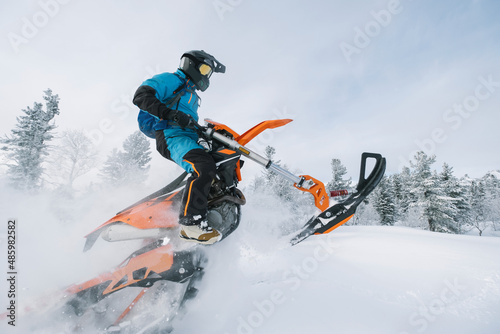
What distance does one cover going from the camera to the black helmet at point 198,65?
3.04 meters

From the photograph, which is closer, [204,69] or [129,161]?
[204,69]

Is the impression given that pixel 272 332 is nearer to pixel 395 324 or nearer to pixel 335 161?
pixel 395 324

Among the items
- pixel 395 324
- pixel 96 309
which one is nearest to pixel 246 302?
pixel 395 324

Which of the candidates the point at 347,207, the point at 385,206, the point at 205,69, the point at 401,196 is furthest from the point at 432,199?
the point at 205,69

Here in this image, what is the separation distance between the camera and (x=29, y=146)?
742 inches

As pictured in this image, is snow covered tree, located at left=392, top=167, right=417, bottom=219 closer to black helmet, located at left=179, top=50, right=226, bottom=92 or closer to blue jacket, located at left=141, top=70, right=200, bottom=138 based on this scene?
black helmet, located at left=179, top=50, right=226, bottom=92

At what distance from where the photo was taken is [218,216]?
9.08ft

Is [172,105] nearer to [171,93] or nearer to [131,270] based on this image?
[171,93]

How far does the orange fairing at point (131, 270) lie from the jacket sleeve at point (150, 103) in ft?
5.30

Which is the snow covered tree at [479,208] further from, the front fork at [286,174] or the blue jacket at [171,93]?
the blue jacket at [171,93]

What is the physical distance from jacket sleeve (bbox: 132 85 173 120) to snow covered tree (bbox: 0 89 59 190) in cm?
2250

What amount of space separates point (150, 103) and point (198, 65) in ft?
3.24

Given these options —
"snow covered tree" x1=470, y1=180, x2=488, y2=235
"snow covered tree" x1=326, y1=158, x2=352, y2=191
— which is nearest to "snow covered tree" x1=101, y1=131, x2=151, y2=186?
"snow covered tree" x1=326, y1=158, x2=352, y2=191

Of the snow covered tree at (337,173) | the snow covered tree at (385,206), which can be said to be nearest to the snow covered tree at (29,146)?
the snow covered tree at (337,173)
